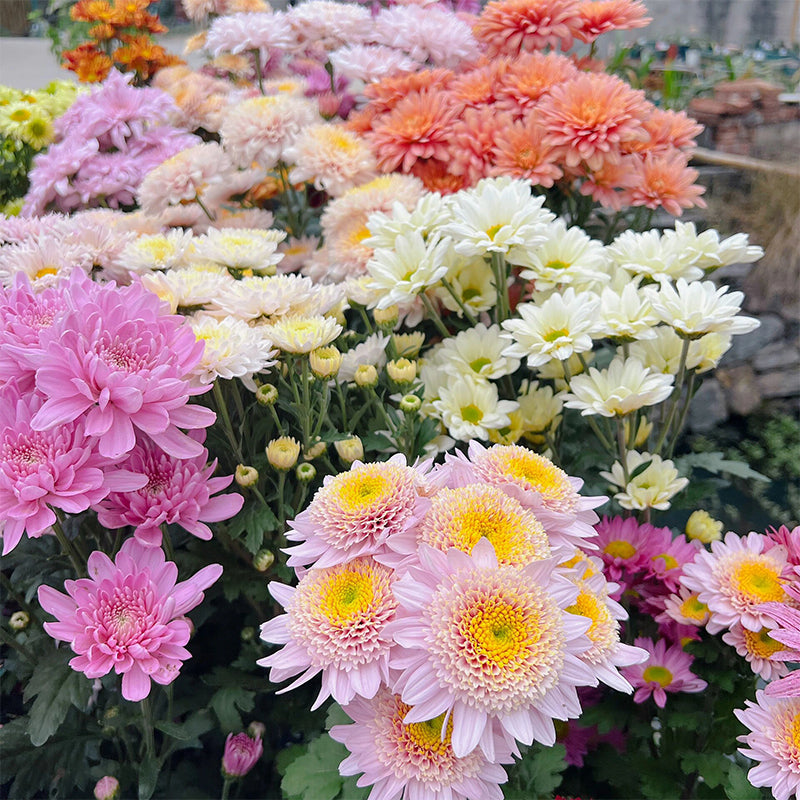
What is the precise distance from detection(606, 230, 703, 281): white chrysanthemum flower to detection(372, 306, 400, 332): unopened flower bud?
33 centimetres

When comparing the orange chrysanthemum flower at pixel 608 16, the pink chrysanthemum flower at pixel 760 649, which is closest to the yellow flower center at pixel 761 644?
the pink chrysanthemum flower at pixel 760 649

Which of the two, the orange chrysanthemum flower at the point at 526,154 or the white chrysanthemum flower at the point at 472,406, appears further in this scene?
the orange chrysanthemum flower at the point at 526,154

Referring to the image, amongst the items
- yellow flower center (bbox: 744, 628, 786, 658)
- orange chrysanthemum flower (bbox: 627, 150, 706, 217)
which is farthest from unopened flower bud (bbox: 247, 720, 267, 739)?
orange chrysanthemum flower (bbox: 627, 150, 706, 217)

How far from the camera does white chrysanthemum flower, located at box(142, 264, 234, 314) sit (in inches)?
35.4

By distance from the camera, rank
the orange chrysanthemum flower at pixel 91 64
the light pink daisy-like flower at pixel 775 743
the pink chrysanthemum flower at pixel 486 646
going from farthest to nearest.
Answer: the orange chrysanthemum flower at pixel 91 64 < the light pink daisy-like flower at pixel 775 743 < the pink chrysanthemum flower at pixel 486 646

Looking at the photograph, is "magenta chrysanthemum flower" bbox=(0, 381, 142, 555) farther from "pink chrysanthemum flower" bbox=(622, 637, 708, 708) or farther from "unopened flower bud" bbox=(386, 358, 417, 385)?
"pink chrysanthemum flower" bbox=(622, 637, 708, 708)

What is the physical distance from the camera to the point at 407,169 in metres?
Result: 1.29

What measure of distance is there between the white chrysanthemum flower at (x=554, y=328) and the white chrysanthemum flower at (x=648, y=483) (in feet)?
0.63

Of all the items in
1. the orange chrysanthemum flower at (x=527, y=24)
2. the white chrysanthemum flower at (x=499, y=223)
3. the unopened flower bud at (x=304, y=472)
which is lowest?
the unopened flower bud at (x=304, y=472)

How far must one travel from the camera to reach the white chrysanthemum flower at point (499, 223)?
0.95 metres

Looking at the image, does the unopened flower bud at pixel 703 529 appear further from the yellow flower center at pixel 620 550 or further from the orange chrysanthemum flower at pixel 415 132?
the orange chrysanthemum flower at pixel 415 132

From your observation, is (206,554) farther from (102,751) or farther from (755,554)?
(755,554)

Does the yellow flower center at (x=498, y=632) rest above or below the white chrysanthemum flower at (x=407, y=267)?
below

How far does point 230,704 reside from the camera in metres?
0.93
